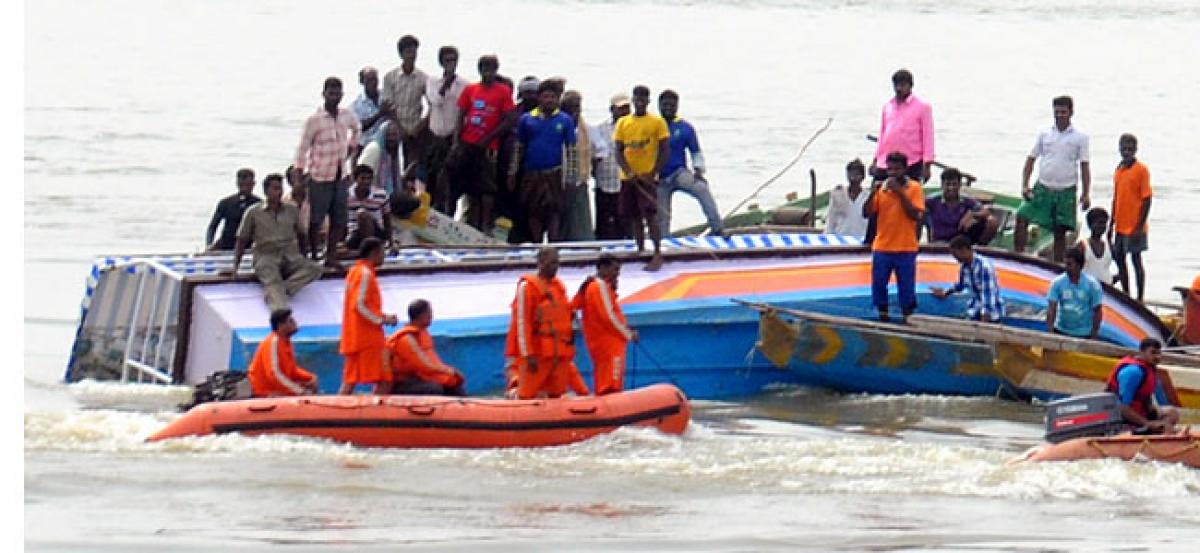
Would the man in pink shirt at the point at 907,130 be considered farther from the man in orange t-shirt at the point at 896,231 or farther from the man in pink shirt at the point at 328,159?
the man in pink shirt at the point at 328,159

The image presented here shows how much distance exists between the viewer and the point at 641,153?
2141 cm

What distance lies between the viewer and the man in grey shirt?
738 inches

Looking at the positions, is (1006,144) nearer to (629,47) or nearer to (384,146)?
(629,47)

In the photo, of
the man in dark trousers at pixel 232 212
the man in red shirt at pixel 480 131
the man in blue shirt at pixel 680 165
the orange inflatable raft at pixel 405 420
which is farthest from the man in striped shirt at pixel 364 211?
the orange inflatable raft at pixel 405 420

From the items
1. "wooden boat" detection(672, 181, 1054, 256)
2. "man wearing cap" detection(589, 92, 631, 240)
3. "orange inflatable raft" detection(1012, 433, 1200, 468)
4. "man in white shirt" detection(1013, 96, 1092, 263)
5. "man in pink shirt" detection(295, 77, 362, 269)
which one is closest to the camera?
"orange inflatable raft" detection(1012, 433, 1200, 468)

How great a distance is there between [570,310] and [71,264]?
12.6 m

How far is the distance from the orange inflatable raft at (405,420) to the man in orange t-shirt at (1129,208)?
22.8 feet

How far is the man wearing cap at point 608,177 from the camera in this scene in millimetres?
21734

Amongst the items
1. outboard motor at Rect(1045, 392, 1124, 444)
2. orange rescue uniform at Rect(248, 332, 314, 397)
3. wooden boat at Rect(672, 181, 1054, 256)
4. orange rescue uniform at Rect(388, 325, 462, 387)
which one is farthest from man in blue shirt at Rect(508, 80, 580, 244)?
outboard motor at Rect(1045, 392, 1124, 444)

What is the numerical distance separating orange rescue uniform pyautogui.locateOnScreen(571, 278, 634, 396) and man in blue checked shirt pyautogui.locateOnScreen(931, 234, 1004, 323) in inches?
147

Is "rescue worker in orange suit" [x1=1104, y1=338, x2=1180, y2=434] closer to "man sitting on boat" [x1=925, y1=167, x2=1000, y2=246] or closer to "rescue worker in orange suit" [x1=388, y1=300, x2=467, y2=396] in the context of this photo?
"man sitting on boat" [x1=925, y1=167, x2=1000, y2=246]

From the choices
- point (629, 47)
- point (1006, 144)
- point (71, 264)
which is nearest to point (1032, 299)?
point (71, 264)

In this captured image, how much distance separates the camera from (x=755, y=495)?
16.3m

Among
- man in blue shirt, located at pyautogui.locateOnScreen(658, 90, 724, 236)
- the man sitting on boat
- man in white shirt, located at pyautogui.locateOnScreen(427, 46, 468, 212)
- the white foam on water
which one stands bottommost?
the white foam on water
